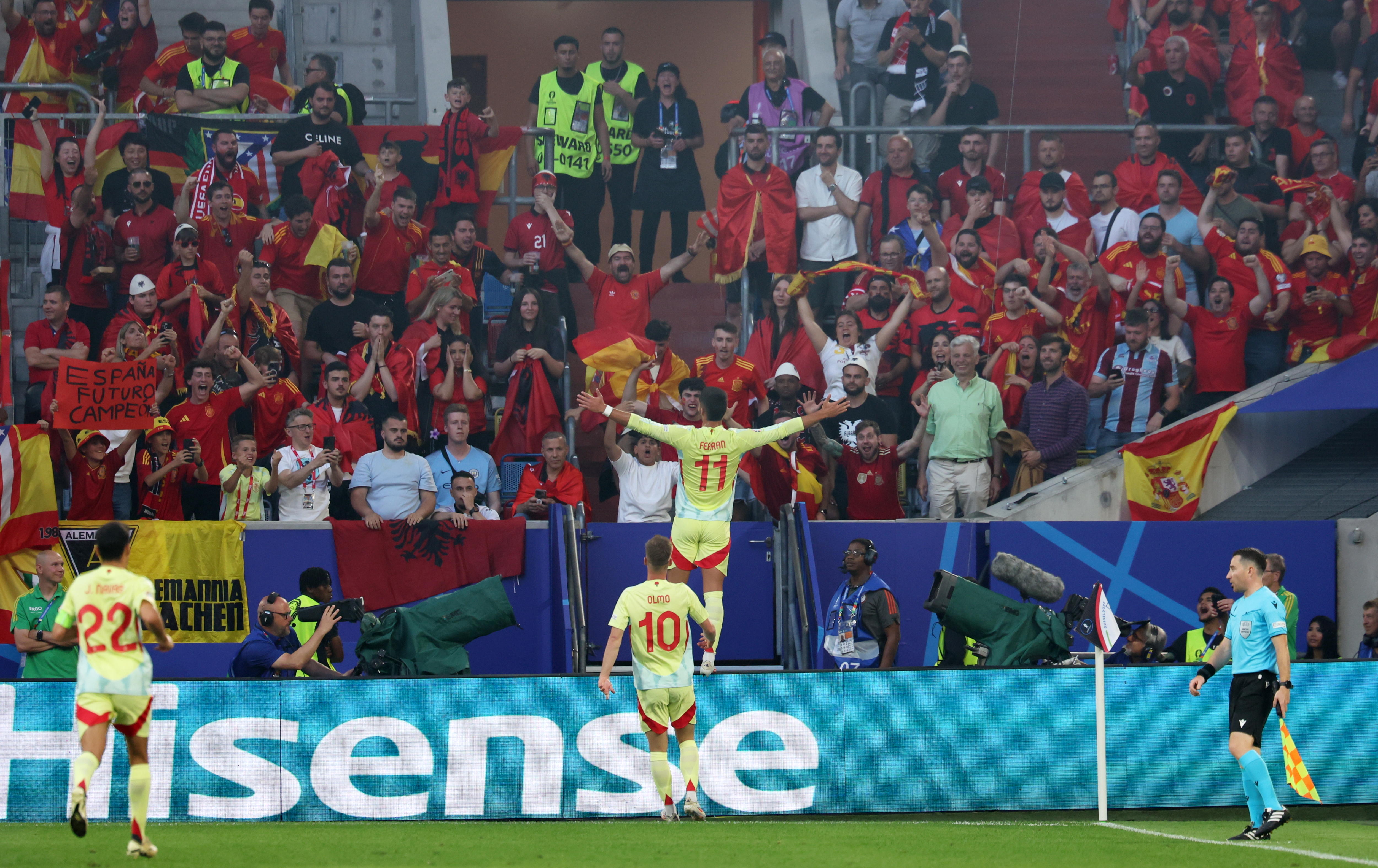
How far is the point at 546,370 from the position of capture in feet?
49.0

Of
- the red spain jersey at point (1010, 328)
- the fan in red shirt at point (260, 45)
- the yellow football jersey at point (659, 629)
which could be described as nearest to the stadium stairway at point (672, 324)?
the red spain jersey at point (1010, 328)

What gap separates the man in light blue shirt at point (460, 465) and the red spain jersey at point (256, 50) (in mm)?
5794

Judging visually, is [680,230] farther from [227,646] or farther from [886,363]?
[227,646]

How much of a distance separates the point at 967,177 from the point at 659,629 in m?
9.11

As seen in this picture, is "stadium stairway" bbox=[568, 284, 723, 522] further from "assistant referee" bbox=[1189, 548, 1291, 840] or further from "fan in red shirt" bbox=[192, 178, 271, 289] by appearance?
"assistant referee" bbox=[1189, 548, 1291, 840]

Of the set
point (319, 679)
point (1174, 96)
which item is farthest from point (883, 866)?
point (1174, 96)

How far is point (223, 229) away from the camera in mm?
15266

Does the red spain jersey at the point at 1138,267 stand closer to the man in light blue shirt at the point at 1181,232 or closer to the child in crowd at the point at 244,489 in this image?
the man in light blue shirt at the point at 1181,232

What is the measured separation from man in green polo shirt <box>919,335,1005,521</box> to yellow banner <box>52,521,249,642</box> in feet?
21.8

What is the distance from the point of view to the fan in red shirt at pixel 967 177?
1670cm

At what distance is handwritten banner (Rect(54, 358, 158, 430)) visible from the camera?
12859 mm

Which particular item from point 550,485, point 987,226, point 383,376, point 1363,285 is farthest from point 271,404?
point 1363,285

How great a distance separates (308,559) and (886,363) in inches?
244

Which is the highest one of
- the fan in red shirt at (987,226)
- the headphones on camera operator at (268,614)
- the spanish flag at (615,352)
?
the fan in red shirt at (987,226)
